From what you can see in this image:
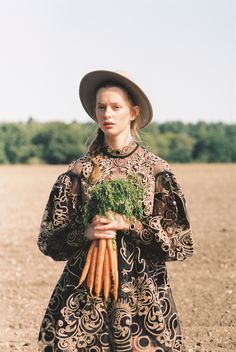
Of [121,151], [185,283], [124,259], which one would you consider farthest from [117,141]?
[185,283]

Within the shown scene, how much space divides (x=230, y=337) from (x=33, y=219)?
35.3 feet

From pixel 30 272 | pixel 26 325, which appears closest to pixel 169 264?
pixel 30 272

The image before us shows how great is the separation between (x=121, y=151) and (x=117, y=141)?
5cm

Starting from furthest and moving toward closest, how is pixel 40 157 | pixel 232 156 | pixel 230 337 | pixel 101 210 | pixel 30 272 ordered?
pixel 232 156
pixel 40 157
pixel 30 272
pixel 230 337
pixel 101 210

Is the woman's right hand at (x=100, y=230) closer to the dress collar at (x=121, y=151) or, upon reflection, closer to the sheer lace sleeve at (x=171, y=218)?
the sheer lace sleeve at (x=171, y=218)

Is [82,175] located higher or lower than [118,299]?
higher

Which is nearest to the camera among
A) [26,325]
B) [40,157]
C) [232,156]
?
[26,325]

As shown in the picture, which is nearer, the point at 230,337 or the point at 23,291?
the point at 230,337

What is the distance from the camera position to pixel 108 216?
358 centimetres

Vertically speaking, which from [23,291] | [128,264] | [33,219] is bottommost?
[33,219]

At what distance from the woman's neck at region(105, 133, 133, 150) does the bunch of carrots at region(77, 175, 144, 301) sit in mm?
234

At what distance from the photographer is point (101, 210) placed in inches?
142

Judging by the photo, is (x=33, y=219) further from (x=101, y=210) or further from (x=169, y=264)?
(x=101, y=210)

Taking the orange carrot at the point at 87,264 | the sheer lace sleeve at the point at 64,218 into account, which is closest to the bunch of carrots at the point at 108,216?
the orange carrot at the point at 87,264
